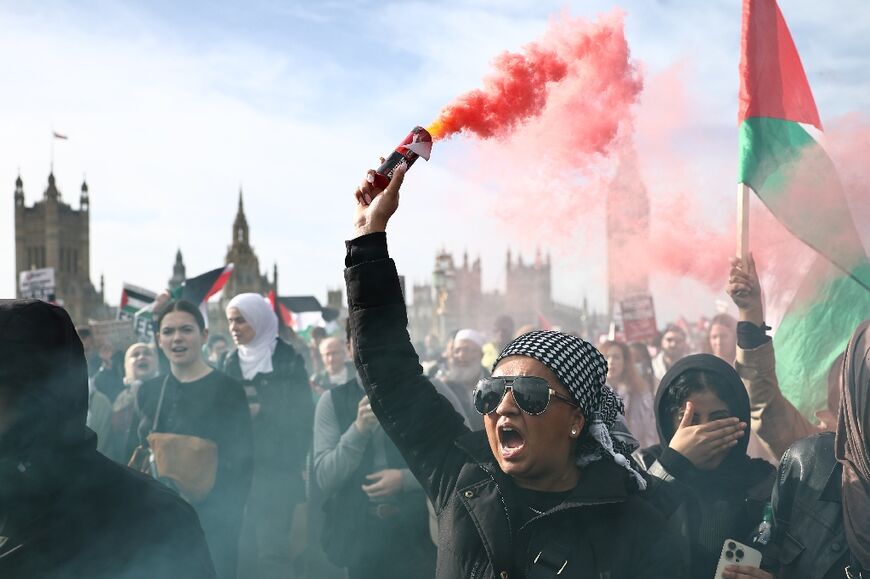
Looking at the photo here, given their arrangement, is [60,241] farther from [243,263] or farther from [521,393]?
[521,393]

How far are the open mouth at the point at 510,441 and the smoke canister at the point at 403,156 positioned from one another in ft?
2.33

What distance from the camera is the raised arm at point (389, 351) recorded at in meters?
2.44

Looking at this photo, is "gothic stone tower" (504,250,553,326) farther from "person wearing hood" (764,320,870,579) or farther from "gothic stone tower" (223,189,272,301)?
"person wearing hood" (764,320,870,579)

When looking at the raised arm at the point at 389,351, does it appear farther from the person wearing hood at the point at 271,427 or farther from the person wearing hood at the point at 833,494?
the person wearing hood at the point at 271,427

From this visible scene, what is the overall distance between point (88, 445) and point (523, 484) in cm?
106

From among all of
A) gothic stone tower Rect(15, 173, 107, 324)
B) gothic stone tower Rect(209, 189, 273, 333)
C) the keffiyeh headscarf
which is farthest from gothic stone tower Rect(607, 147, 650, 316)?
gothic stone tower Rect(209, 189, 273, 333)

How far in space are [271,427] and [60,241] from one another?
97025 millimetres

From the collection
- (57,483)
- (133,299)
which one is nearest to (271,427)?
(57,483)

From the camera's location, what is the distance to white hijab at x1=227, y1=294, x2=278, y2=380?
6699 mm

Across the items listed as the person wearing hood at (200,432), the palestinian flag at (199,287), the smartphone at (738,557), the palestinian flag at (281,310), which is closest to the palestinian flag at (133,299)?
the palestinian flag at (199,287)

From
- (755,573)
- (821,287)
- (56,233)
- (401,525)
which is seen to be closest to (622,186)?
(821,287)

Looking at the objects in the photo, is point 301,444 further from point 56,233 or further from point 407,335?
point 56,233

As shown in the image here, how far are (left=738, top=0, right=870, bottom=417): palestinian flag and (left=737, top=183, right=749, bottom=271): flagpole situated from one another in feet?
0.53

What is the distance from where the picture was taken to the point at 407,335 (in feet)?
8.31
